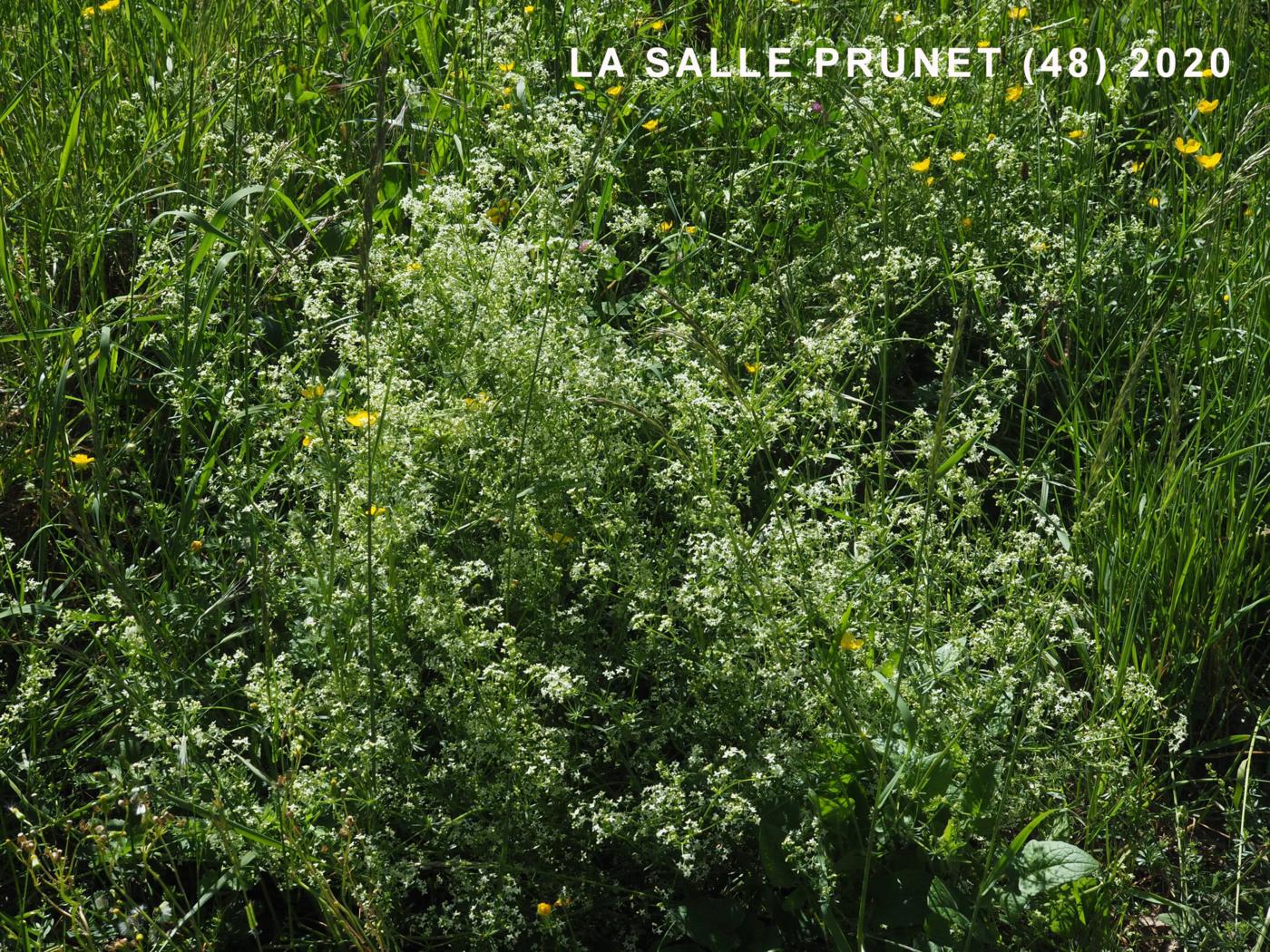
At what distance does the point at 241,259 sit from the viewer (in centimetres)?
267

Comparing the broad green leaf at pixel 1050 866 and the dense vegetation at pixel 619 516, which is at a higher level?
the dense vegetation at pixel 619 516

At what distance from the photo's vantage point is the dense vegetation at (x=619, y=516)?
186 cm

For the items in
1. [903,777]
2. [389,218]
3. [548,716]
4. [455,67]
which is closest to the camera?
[903,777]

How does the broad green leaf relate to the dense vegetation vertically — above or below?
below

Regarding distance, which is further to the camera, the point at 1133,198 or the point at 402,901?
the point at 1133,198

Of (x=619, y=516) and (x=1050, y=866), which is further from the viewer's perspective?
(x=619, y=516)

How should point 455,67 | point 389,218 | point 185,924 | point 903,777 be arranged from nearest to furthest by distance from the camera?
1. point 903,777
2. point 185,924
3. point 389,218
4. point 455,67

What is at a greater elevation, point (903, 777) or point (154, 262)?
point (154, 262)

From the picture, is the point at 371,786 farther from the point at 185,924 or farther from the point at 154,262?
the point at 154,262

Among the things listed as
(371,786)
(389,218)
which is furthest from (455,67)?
(371,786)

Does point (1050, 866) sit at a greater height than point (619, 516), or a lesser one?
lesser

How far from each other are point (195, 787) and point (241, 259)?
1.19 meters

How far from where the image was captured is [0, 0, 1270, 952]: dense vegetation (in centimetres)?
186

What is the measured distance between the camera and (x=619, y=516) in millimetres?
2105
